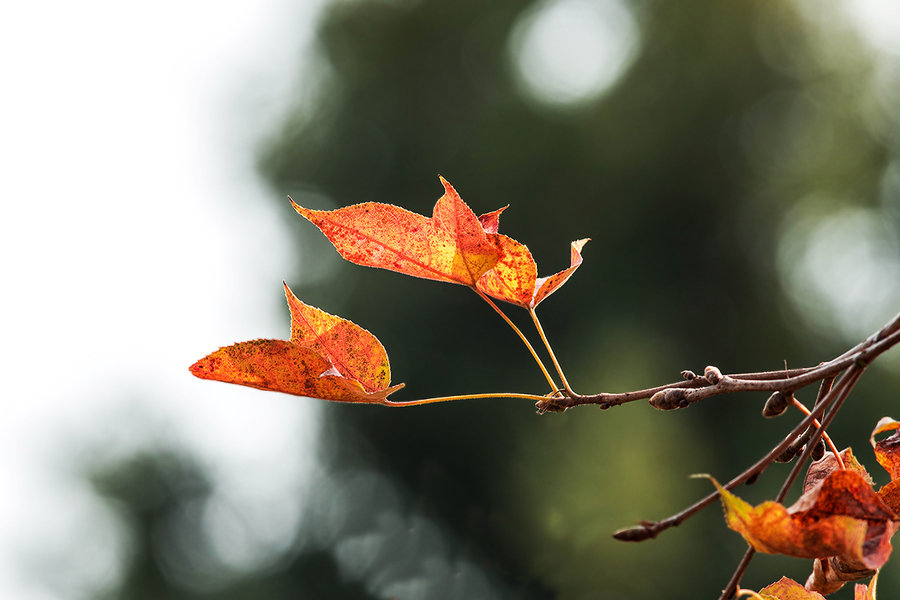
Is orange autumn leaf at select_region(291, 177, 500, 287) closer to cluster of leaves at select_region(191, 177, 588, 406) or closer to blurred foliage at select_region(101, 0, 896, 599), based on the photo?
cluster of leaves at select_region(191, 177, 588, 406)

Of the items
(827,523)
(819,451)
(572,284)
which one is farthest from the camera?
(572,284)

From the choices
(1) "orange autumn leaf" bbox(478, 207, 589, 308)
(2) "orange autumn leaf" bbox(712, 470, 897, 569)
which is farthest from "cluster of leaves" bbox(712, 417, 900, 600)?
(1) "orange autumn leaf" bbox(478, 207, 589, 308)

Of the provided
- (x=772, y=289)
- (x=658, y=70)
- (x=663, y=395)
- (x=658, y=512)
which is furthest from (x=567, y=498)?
(x=663, y=395)

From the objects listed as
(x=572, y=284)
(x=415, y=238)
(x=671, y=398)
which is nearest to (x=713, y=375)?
(x=671, y=398)

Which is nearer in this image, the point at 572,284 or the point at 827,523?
the point at 827,523

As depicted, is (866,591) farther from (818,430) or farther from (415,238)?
(415,238)

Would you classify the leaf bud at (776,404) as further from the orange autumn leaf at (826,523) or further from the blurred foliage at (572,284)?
the blurred foliage at (572,284)

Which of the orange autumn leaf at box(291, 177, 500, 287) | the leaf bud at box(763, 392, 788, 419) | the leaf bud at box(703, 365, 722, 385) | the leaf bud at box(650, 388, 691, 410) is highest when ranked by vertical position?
the orange autumn leaf at box(291, 177, 500, 287)
